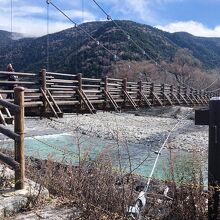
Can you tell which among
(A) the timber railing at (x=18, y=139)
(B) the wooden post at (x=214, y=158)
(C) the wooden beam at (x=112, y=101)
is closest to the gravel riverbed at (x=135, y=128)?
(C) the wooden beam at (x=112, y=101)

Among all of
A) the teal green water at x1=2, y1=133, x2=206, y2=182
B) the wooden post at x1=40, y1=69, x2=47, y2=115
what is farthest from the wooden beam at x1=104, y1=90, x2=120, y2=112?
the wooden post at x1=40, y1=69, x2=47, y2=115

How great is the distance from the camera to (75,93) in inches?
586

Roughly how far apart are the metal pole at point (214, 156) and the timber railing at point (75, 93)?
8.34 m

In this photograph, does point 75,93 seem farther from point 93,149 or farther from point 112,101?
point 93,149

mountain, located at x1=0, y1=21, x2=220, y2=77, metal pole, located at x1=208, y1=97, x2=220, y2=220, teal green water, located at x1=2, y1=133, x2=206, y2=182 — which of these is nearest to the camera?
metal pole, located at x1=208, y1=97, x2=220, y2=220

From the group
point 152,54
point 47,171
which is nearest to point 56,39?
point 152,54

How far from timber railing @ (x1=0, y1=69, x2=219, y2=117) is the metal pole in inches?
328

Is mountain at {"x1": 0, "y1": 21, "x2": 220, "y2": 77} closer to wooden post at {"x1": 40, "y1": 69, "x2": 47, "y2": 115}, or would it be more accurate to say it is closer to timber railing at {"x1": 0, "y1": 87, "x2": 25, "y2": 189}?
wooden post at {"x1": 40, "y1": 69, "x2": 47, "y2": 115}

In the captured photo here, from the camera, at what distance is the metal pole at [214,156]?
3.34m

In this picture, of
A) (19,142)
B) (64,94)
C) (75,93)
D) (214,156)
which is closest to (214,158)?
(214,156)

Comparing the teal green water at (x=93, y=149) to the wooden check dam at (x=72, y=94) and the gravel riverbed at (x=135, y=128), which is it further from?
the wooden check dam at (x=72, y=94)

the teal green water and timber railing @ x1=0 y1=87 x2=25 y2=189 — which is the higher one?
timber railing @ x1=0 y1=87 x2=25 y2=189

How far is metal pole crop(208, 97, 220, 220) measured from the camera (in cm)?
334

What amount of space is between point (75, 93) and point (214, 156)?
38.5 feet
